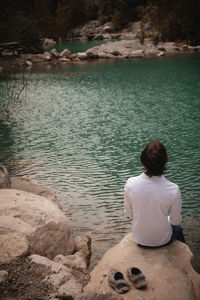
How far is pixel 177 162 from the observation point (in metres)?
7.83

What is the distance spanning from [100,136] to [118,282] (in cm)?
742

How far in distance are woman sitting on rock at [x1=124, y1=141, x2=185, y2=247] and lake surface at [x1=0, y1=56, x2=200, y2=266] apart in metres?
1.59

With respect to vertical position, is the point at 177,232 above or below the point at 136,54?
above

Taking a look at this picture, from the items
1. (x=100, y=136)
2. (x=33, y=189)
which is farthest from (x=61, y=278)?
(x=100, y=136)

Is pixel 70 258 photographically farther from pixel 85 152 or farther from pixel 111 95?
pixel 111 95

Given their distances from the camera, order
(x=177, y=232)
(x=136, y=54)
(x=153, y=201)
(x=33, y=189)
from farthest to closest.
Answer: (x=136, y=54) → (x=33, y=189) → (x=177, y=232) → (x=153, y=201)

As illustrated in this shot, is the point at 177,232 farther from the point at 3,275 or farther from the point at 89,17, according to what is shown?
the point at 89,17

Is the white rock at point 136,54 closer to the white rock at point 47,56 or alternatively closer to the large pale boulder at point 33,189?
the white rock at point 47,56

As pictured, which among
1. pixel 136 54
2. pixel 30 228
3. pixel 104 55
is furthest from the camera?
pixel 104 55

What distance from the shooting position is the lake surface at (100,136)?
20.1ft

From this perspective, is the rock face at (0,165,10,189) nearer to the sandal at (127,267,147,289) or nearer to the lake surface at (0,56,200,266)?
the lake surface at (0,56,200,266)

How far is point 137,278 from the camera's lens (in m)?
2.75

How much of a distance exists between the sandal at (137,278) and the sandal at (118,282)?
56mm

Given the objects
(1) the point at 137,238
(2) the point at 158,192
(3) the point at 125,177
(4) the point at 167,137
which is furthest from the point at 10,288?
(4) the point at 167,137
